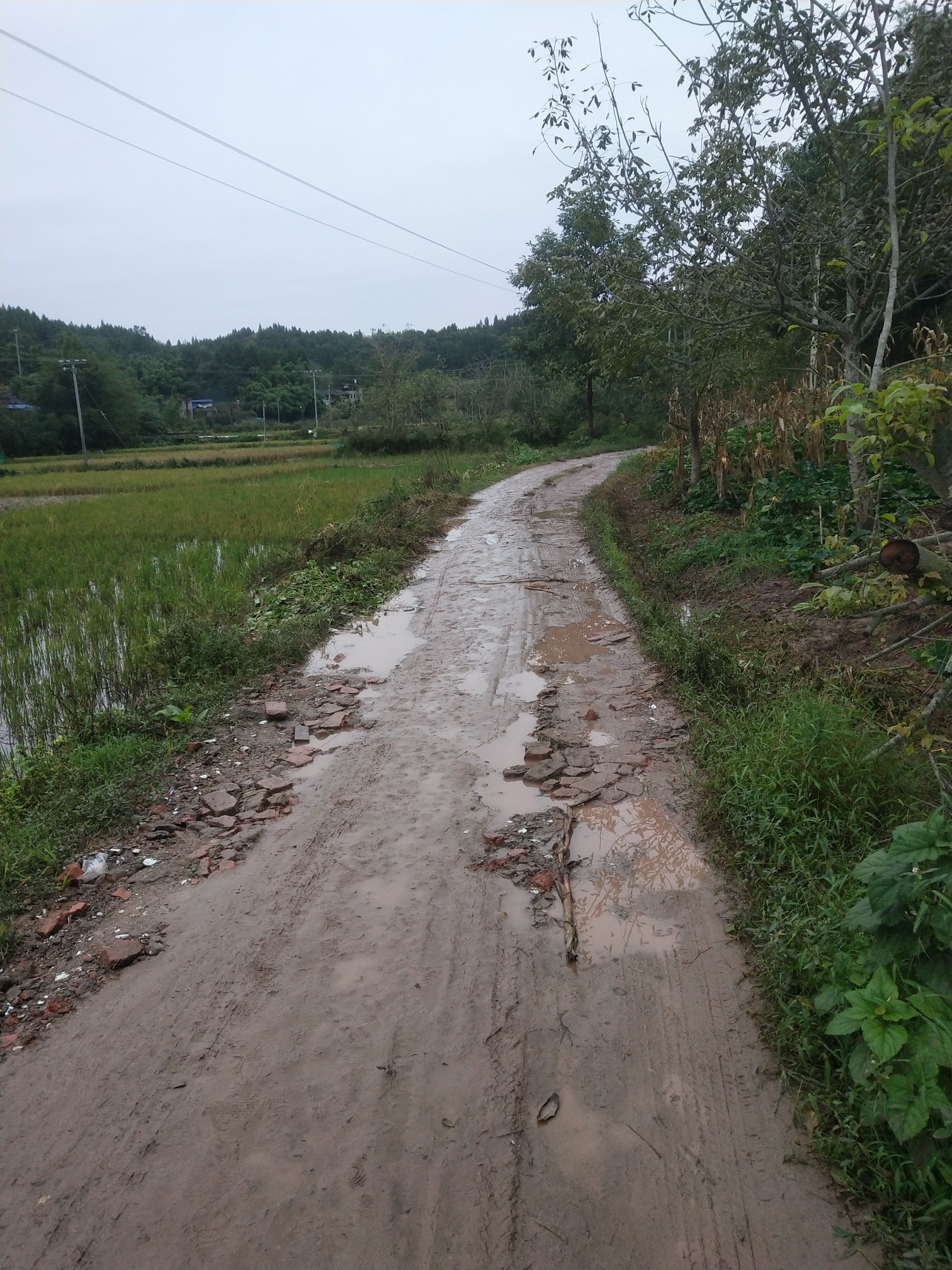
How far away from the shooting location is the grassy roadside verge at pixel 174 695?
408 cm

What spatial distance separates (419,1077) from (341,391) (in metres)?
71.9

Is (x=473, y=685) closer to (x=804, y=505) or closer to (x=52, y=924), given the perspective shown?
(x=52, y=924)

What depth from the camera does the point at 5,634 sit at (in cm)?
781

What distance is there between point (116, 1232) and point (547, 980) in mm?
1603

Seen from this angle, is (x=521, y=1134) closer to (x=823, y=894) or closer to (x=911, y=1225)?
A: (x=911, y=1225)

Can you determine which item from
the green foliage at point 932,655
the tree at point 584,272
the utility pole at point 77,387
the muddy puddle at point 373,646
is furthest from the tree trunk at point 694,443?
the utility pole at point 77,387

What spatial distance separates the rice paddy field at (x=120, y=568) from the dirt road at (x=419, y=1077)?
9.98 ft

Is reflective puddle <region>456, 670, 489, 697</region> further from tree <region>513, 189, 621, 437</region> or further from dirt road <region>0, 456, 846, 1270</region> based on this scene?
tree <region>513, 189, 621, 437</region>

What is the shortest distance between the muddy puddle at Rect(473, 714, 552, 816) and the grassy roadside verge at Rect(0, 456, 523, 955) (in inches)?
79.7

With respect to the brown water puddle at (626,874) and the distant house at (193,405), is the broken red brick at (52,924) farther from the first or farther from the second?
the distant house at (193,405)

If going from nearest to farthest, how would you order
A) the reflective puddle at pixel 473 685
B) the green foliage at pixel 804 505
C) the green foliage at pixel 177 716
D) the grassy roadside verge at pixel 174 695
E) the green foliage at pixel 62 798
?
the green foliage at pixel 62 798 → the grassy roadside verge at pixel 174 695 → the green foliage at pixel 177 716 → the reflective puddle at pixel 473 685 → the green foliage at pixel 804 505

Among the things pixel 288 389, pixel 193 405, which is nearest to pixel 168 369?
pixel 193 405

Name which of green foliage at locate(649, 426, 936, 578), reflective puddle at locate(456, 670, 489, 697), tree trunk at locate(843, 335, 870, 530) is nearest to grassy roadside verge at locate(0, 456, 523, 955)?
reflective puddle at locate(456, 670, 489, 697)

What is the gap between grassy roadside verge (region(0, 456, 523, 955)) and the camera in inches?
Answer: 161
